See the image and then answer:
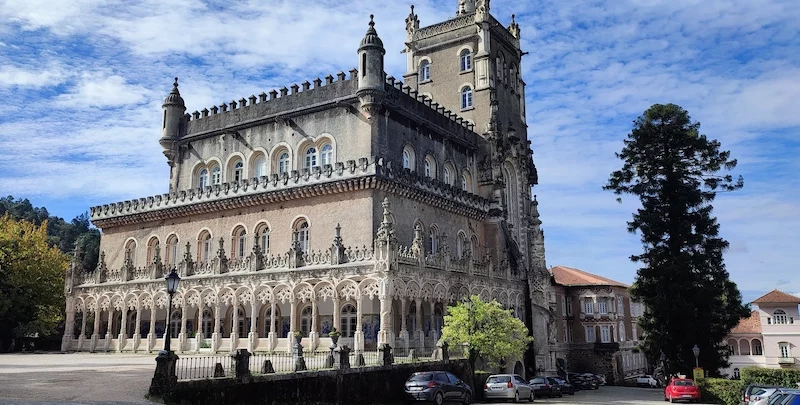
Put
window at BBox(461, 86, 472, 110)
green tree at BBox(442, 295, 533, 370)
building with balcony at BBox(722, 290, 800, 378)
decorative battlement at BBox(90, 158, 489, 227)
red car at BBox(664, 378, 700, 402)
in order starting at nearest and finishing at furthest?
green tree at BBox(442, 295, 533, 370)
red car at BBox(664, 378, 700, 402)
decorative battlement at BBox(90, 158, 489, 227)
window at BBox(461, 86, 472, 110)
building with balcony at BBox(722, 290, 800, 378)

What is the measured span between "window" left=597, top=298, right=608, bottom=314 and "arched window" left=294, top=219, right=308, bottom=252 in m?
35.7

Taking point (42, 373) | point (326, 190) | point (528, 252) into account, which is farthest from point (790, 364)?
point (42, 373)

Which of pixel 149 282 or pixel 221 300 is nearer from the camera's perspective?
pixel 221 300

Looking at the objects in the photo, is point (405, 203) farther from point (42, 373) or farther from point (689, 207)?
point (42, 373)

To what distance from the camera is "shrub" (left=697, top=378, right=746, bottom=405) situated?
3269 cm

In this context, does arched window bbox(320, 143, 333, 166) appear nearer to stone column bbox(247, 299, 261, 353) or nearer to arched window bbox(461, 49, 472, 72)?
stone column bbox(247, 299, 261, 353)

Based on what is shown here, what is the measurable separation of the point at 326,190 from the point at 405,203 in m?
4.49

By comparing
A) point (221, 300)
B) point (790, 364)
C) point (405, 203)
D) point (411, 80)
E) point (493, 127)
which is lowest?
point (790, 364)

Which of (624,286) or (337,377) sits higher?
(624,286)

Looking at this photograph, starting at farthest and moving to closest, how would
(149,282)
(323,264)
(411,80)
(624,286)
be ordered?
1. (624,286)
2. (411,80)
3. (149,282)
4. (323,264)

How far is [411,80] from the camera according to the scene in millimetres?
53094

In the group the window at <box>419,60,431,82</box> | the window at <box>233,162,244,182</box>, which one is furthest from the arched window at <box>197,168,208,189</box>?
the window at <box>419,60,431,82</box>

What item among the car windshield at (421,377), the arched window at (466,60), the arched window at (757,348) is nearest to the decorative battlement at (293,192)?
the arched window at (466,60)

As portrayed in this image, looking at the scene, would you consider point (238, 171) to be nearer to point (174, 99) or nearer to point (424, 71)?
point (174, 99)
